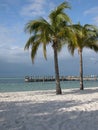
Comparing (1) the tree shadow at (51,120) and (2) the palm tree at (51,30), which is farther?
(2) the palm tree at (51,30)

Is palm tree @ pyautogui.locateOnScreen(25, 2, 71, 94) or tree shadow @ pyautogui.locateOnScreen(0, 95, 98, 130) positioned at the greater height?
palm tree @ pyautogui.locateOnScreen(25, 2, 71, 94)

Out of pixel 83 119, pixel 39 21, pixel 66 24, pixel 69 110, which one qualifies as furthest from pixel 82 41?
pixel 83 119

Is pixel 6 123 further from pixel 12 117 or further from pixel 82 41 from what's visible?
pixel 82 41

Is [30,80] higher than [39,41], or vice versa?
[39,41]

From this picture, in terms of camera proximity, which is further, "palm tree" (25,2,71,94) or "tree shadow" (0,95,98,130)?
"palm tree" (25,2,71,94)

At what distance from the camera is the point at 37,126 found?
8078 mm

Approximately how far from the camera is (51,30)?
19.7 m

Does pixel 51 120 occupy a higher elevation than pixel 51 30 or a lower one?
lower

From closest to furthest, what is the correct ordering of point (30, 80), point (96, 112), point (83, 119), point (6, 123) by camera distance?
point (6, 123)
point (83, 119)
point (96, 112)
point (30, 80)

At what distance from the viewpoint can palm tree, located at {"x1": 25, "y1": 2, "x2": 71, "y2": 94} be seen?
1917 cm

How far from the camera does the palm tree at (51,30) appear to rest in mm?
19172

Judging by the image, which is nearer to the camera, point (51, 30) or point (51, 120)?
point (51, 120)

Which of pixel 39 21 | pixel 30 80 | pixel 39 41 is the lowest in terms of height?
pixel 30 80

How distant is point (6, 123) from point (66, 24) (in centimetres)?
1291
